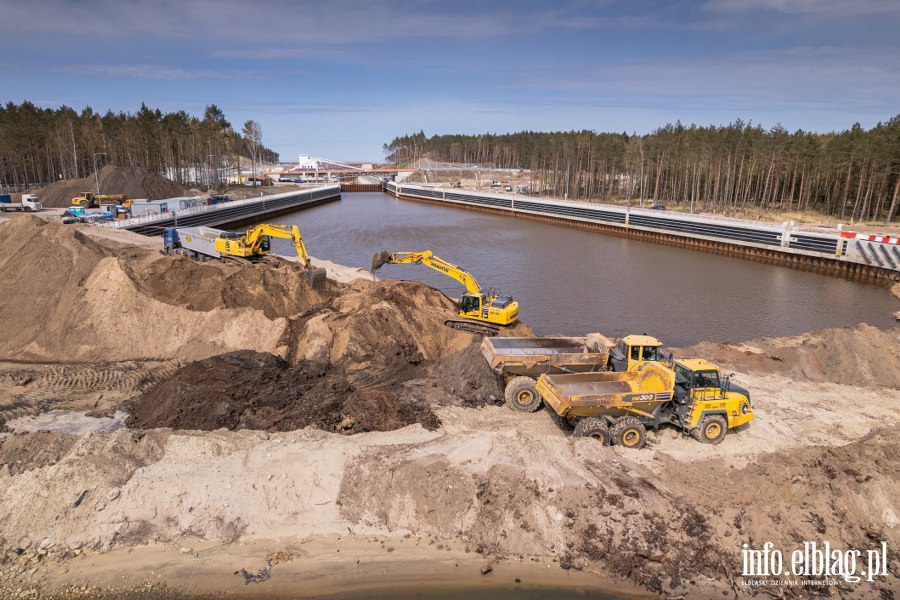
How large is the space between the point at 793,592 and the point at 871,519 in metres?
2.57

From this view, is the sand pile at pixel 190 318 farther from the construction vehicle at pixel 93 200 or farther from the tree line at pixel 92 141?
the tree line at pixel 92 141

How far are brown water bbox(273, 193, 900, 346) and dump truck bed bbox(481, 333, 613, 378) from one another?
8642 millimetres

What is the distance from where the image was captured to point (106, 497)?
11312 mm

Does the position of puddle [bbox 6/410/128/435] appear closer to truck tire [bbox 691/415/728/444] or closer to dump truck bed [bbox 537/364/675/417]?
dump truck bed [bbox 537/364/675/417]

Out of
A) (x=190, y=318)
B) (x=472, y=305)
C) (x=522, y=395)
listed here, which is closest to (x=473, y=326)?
(x=472, y=305)

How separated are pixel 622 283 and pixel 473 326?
711 inches

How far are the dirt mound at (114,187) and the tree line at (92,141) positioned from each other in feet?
27.4

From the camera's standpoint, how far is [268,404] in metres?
16.2

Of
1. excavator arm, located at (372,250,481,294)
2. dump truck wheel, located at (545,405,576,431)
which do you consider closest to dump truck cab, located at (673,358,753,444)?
dump truck wheel, located at (545,405,576,431)

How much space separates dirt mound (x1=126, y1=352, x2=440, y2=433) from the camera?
49.4 ft

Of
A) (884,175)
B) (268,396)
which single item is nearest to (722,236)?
(884,175)

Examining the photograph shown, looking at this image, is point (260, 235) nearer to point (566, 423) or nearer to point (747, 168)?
point (566, 423)

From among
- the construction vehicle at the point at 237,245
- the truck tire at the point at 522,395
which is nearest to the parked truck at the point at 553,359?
the truck tire at the point at 522,395

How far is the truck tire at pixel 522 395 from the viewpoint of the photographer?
1662 cm
